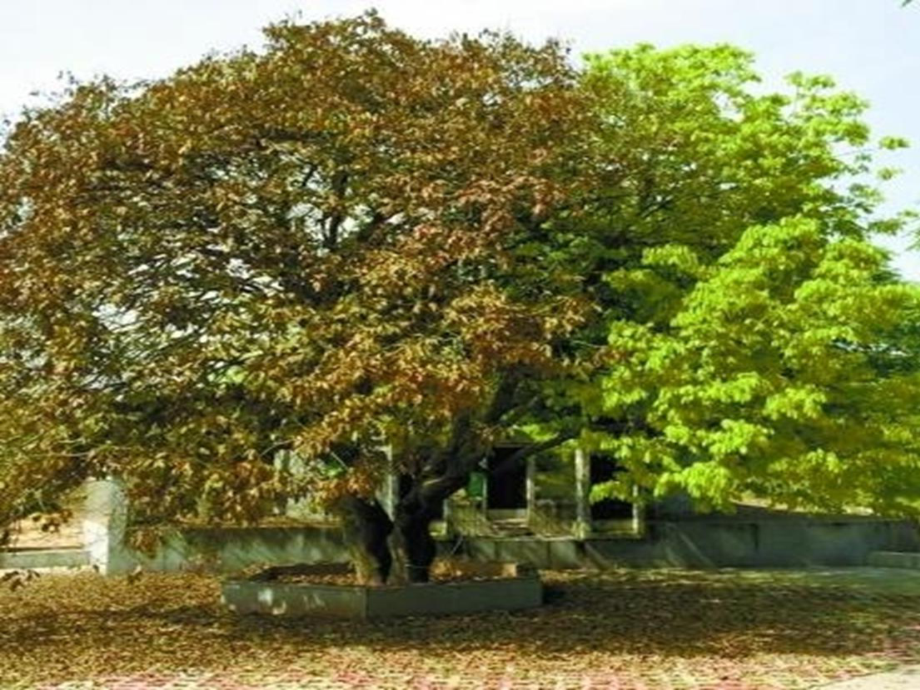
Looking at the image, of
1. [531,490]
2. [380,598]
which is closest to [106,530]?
[531,490]

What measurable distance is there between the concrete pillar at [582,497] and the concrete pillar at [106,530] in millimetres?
9606

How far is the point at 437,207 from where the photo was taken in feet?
47.9

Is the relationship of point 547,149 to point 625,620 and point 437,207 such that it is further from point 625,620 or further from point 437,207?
point 625,620

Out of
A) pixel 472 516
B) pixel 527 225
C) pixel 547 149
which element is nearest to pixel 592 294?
pixel 527 225

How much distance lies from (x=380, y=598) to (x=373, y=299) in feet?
15.5

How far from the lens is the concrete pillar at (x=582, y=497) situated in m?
26.0

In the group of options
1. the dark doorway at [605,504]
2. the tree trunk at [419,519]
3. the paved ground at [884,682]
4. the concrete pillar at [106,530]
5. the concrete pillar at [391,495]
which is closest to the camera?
the paved ground at [884,682]

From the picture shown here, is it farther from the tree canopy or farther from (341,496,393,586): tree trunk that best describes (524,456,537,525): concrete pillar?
the tree canopy

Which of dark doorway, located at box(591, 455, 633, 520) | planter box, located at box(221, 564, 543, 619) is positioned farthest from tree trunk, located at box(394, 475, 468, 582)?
dark doorway, located at box(591, 455, 633, 520)

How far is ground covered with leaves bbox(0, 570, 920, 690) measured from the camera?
39.5 ft

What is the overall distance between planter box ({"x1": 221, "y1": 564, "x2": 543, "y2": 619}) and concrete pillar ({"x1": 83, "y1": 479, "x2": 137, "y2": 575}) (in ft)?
17.4

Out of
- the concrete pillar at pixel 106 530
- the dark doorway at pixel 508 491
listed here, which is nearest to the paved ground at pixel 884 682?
the concrete pillar at pixel 106 530

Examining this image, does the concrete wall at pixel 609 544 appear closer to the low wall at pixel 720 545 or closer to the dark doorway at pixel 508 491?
the low wall at pixel 720 545

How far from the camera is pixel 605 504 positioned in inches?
1049
